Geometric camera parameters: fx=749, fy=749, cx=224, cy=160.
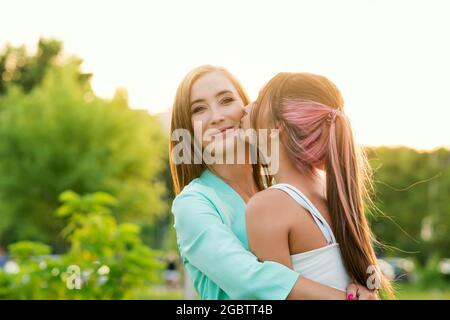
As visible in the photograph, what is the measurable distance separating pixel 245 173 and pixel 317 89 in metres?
0.53

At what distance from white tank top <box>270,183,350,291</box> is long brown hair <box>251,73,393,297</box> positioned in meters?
0.03

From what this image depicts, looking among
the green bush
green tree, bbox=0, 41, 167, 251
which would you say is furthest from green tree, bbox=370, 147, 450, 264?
the green bush

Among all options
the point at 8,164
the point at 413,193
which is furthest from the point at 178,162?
the point at 413,193

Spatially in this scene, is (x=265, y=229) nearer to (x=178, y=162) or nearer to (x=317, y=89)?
(x=317, y=89)

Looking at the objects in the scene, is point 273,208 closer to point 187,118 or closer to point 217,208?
point 217,208

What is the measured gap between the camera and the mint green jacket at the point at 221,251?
1.95 meters

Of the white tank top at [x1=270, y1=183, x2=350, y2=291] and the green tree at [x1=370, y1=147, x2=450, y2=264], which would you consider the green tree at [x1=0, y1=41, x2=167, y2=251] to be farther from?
the white tank top at [x1=270, y1=183, x2=350, y2=291]

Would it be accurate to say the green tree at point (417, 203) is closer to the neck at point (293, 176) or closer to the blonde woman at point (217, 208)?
the blonde woman at point (217, 208)

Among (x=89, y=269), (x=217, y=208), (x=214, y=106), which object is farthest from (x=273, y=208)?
(x=89, y=269)

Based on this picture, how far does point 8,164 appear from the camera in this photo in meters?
27.7

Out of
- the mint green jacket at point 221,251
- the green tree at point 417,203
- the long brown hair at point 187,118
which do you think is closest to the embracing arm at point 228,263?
the mint green jacket at point 221,251

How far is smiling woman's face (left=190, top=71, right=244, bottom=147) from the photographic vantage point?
8.00 feet

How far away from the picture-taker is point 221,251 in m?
2.03

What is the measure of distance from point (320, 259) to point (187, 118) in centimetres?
71
